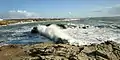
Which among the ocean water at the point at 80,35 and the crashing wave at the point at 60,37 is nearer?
the crashing wave at the point at 60,37

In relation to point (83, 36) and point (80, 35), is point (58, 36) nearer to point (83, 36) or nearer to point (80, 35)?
point (83, 36)

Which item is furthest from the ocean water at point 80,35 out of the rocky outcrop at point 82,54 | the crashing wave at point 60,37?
the rocky outcrop at point 82,54

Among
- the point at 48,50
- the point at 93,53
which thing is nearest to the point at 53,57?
the point at 48,50

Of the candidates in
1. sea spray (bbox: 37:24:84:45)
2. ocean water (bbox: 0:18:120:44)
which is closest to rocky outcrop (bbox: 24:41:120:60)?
sea spray (bbox: 37:24:84:45)

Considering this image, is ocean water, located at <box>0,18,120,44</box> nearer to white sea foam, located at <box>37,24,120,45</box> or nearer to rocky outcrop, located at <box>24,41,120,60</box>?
white sea foam, located at <box>37,24,120,45</box>

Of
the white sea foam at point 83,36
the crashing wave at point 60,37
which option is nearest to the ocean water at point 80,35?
the white sea foam at point 83,36

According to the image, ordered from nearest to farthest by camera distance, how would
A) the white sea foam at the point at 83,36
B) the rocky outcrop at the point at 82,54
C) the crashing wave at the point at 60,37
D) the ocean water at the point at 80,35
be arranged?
the rocky outcrop at the point at 82,54
the crashing wave at the point at 60,37
the white sea foam at the point at 83,36
the ocean water at the point at 80,35

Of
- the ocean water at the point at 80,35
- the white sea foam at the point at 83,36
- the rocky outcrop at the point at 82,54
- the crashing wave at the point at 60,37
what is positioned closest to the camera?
the rocky outcrop at the point at 82,54

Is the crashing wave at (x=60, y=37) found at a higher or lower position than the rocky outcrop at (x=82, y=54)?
lower

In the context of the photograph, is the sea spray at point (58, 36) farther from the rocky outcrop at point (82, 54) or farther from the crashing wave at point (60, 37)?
the rocky outcrop at point (82, 54)

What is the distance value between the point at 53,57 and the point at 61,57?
1.15ft

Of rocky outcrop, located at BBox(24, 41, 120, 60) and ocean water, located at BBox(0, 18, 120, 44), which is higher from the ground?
rocky outcrop, located at BBox(24, 41, 120, 60)

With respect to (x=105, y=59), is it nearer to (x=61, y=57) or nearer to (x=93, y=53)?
(x=93, y=53)

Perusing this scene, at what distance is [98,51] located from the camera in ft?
29.3
